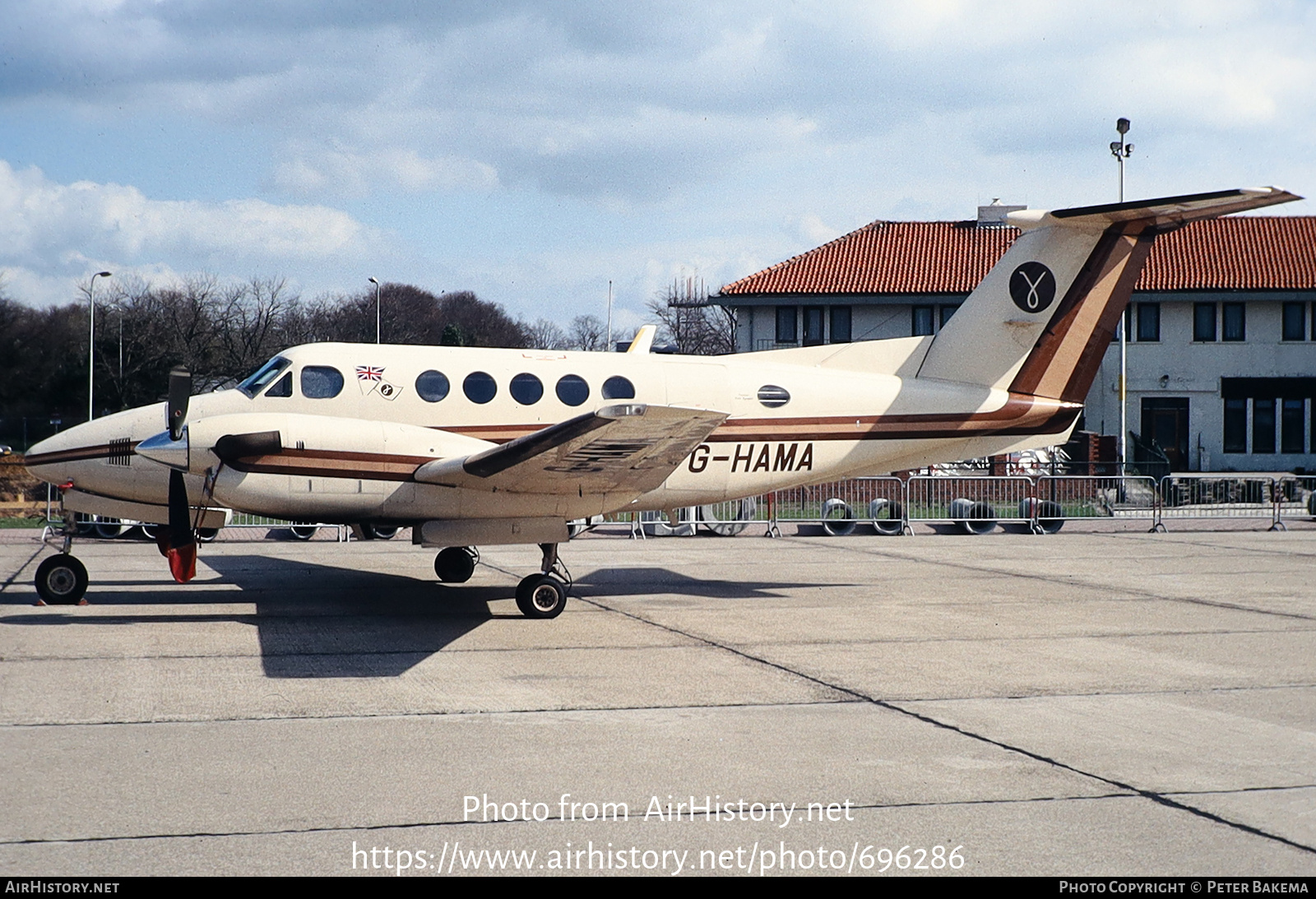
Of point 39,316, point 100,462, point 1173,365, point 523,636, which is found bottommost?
point 523,636

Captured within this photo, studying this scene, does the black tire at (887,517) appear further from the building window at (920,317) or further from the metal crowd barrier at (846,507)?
the building window at (920,317)

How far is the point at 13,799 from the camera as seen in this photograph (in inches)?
228

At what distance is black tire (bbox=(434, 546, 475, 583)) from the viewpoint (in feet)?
49.4

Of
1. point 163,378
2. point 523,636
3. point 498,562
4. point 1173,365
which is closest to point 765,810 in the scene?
point 523,636

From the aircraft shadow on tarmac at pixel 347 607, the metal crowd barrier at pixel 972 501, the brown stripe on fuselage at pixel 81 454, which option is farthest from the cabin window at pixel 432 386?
the metal crowd barrier at pixel 972 501

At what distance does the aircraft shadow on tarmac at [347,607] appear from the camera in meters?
10.1

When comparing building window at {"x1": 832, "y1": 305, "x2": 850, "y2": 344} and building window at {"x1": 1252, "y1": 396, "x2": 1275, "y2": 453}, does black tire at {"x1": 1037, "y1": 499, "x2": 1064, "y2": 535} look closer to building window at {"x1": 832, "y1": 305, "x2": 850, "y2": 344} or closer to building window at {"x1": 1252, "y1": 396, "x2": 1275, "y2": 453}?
building window at {"x1": 832, "y1": 305, "x2": 850, "y2": 344}

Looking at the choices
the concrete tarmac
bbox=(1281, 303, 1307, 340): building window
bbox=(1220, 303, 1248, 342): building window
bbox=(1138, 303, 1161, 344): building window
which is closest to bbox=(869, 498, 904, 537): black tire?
the concrete tarmac

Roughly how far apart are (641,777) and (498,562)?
11.9 metres

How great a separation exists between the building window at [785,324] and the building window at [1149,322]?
1372 centimetres

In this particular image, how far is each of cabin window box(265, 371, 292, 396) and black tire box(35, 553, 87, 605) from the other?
2.70 metres

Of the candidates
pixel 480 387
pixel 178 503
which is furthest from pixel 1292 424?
pixel 178 503
